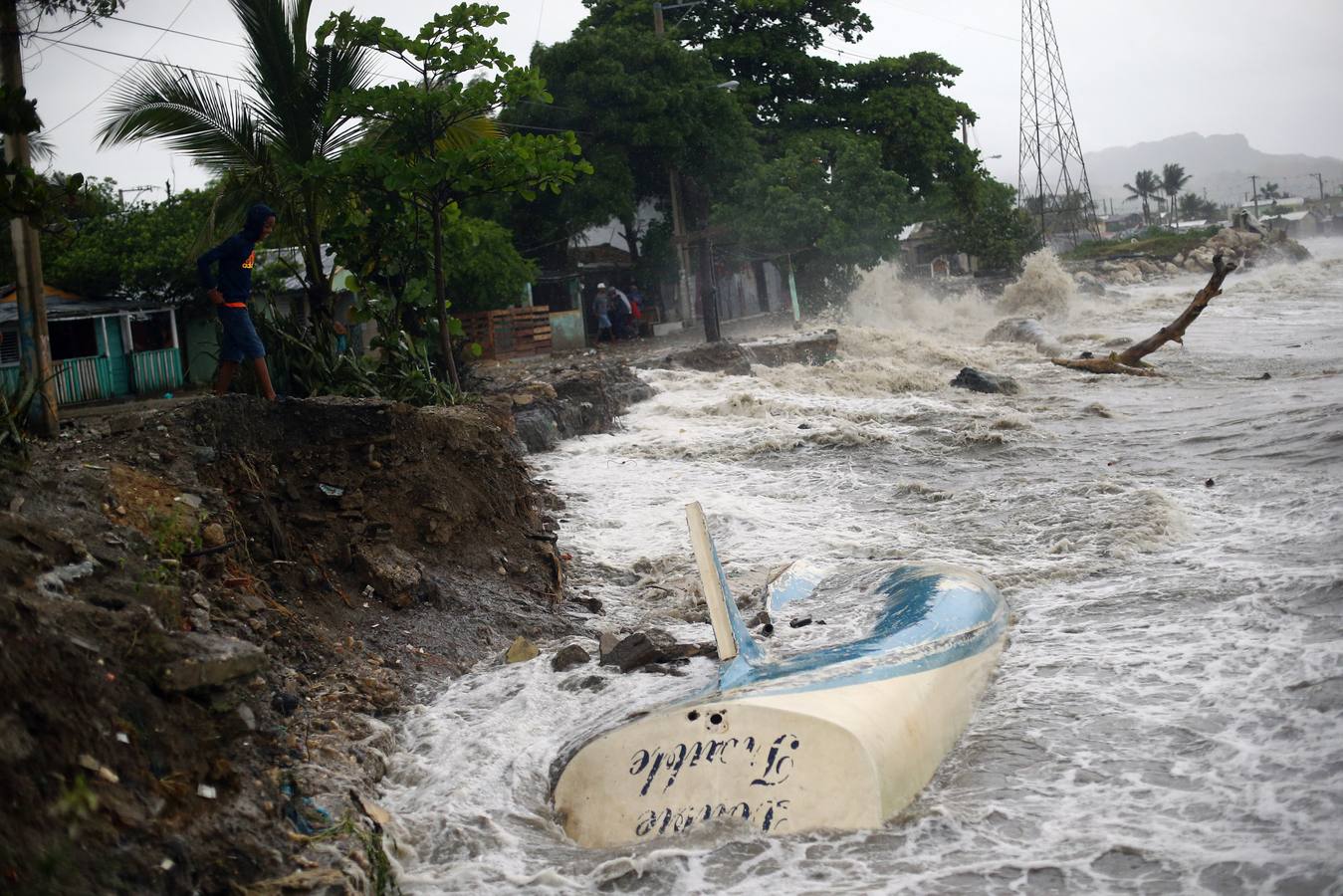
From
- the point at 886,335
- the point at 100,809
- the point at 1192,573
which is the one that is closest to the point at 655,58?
the point at 886,335

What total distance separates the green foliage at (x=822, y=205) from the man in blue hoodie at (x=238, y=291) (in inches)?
873

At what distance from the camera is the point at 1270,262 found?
49.4m

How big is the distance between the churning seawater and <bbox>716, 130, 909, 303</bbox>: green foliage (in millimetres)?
11511

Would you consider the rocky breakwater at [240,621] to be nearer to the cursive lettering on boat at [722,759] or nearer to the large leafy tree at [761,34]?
the cursive lettering on boat at [722,759]

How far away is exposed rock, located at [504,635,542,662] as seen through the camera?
7.74 m

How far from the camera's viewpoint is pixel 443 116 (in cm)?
1103

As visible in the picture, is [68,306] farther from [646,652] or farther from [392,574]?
[646,652]

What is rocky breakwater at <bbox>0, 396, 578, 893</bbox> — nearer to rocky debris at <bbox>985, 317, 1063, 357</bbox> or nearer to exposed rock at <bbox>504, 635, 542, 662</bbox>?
exposed rock at <bbox>504, 635, 542, 662</bbox>

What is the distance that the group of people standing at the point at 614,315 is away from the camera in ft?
98.3

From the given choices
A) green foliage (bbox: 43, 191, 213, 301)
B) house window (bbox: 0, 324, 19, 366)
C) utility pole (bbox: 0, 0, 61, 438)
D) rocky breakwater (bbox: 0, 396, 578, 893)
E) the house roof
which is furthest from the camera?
green foliage (bbox: 43, 191, 213, 301)

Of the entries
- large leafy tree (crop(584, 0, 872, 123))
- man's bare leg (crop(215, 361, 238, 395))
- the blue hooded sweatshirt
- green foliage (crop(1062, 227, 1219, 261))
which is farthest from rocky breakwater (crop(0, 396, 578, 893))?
green foliage (crop(1062, 227, 1219, 261))

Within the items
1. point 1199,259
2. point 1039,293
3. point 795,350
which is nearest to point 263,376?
point 795,350

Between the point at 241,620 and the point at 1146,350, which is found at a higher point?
the point at 1146,350

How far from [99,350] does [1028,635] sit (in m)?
17.2
